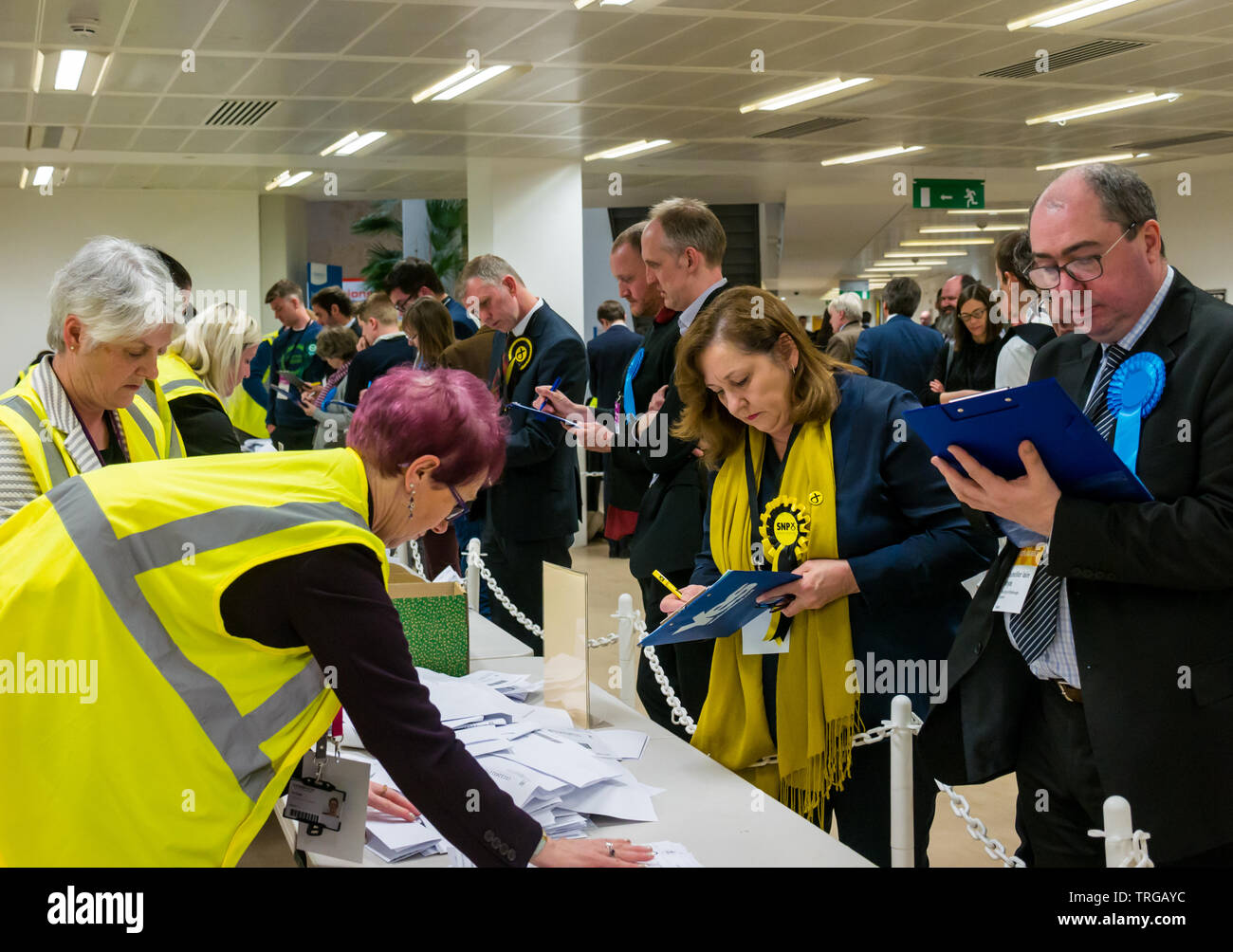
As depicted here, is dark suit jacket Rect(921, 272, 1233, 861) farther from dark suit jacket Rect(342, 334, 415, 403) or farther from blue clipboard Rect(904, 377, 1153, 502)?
dark suit jacket Rect(342, 334, 415, 403)

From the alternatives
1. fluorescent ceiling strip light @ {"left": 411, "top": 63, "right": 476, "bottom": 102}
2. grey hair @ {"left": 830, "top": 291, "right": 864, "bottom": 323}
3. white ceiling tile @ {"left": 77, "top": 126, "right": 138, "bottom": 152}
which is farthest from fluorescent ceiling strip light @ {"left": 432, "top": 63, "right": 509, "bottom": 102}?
grey hair @ {"left": 830, "top": 291, "right": 864, "bottom": 323}

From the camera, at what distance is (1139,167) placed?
12.8 m

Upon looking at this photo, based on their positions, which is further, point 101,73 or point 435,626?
point 101,73

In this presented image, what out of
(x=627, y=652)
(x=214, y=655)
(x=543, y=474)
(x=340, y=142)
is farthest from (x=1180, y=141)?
(x=214, y=655)

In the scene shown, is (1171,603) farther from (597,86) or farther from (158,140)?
(158,140)

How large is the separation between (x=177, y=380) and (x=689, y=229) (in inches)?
60.4

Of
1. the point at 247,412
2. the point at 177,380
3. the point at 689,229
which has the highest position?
the point at 689,229

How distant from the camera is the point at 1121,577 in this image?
64.7 inches

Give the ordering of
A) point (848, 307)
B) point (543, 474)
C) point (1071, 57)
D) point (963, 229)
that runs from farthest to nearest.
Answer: point (963, 229) < point (848, 307) < point (1071, 57) < point (543, 474)

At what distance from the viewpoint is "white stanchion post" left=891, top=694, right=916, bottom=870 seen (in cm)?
191

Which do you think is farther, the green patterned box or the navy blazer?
the green patterned box

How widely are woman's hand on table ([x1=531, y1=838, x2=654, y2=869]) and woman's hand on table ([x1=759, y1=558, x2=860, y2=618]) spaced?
0.61m
